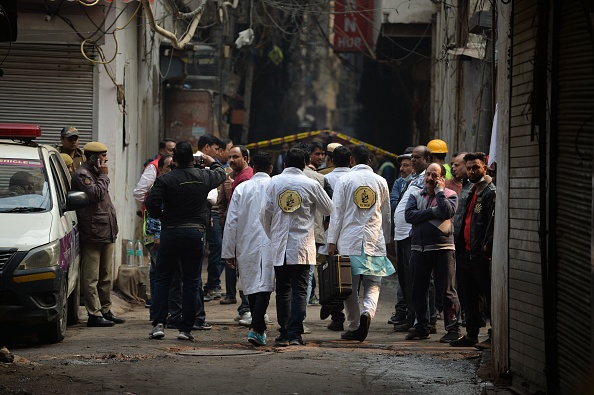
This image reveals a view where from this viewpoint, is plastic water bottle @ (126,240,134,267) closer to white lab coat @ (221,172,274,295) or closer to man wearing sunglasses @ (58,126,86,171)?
man wearing sunglasses @ (58,126,86,171)

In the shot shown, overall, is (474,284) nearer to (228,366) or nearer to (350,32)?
(228,366)

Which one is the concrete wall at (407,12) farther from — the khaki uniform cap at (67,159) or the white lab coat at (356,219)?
the white lab coat at (356,219)

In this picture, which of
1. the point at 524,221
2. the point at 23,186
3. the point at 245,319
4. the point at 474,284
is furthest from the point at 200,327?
the point at 524,221

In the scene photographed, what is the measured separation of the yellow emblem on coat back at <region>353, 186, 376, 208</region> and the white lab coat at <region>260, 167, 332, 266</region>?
784 mm

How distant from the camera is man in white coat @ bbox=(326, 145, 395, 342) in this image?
11.3m

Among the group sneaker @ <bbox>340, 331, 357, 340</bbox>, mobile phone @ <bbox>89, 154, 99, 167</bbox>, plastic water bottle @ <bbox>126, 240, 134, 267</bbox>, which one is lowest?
sneaker @ <bbox>340, 331, 357, 340</bbox>

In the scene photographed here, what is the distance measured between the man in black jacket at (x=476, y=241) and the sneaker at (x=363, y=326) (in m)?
0.86

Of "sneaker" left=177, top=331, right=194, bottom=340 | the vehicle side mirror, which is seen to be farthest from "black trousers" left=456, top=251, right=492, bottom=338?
the vehicle side mirror

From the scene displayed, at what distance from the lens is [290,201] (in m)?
10.4

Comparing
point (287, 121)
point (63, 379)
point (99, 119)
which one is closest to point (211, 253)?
point (99, 119)

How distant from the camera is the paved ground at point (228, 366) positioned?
311 inches

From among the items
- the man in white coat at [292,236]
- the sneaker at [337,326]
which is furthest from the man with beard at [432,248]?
the man in white coat at [292,236]

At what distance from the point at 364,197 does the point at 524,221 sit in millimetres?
3930

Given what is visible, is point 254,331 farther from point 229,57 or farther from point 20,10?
point 229,57
